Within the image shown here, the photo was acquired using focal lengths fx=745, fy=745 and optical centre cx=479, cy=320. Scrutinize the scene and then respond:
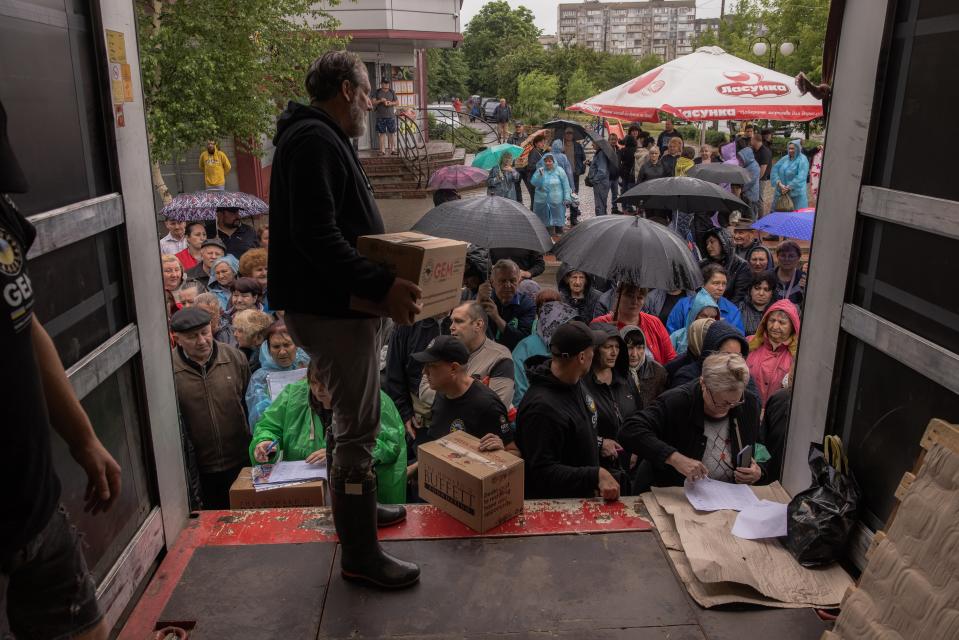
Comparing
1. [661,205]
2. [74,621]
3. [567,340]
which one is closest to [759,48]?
[661,205]

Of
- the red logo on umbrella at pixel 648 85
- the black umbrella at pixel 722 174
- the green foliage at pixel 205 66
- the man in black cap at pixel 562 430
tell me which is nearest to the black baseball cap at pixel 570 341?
the man in black cap at pixel 562 430

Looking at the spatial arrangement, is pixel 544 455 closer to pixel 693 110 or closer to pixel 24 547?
pixel 24 547

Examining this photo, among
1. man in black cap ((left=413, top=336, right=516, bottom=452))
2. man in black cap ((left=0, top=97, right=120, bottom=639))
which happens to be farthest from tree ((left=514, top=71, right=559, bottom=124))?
man in black cap ((left=0, top=97, right=120, bottom=639))

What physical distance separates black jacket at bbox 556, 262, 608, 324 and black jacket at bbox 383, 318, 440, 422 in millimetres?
1718

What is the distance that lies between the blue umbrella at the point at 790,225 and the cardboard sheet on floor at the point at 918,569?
217 inches

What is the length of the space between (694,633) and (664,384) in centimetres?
274

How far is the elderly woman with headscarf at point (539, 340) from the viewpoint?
18.4 feet

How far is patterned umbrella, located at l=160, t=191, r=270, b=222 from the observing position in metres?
8.90

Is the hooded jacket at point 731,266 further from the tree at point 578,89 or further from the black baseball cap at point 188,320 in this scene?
the tree at point 578,89

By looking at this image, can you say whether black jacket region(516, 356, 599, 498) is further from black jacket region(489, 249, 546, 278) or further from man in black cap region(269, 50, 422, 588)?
black jacket region(489, 249, 546, 278)

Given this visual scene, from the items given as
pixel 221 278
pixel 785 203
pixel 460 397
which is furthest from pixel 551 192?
pixel 460 397

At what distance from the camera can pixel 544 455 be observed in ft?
13.3

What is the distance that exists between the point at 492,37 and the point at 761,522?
7022 cm

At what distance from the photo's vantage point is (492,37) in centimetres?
6844
